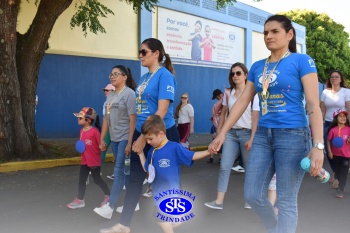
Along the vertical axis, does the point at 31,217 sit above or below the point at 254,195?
below

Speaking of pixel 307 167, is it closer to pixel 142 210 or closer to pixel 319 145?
pixel 319 145

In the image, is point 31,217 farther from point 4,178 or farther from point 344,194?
point 344,194

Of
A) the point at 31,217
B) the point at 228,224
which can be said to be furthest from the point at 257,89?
the point at 31,217

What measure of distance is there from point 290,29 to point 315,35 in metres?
33.1

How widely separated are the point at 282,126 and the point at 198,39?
16.4 m

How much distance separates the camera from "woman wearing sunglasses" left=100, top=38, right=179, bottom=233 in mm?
4113

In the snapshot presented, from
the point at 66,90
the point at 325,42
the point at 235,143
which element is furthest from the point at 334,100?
the point at 325,42

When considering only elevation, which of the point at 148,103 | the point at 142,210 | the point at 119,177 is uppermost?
the point at 148,103

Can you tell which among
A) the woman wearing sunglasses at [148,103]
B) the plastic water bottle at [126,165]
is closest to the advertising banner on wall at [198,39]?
the plastic water bottle at [126,165]

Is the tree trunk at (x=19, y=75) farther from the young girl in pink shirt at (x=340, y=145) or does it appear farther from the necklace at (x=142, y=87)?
the young girl in pink shirt at (x=340, y=145)

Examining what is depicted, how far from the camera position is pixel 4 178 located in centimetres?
786

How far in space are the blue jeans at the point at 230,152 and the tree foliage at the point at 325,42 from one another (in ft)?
98.4

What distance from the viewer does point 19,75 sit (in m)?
9.77

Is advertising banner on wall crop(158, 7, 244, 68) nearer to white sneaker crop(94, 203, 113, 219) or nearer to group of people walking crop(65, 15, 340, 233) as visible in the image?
white sneaker crop(94, 203, 113, 219)
